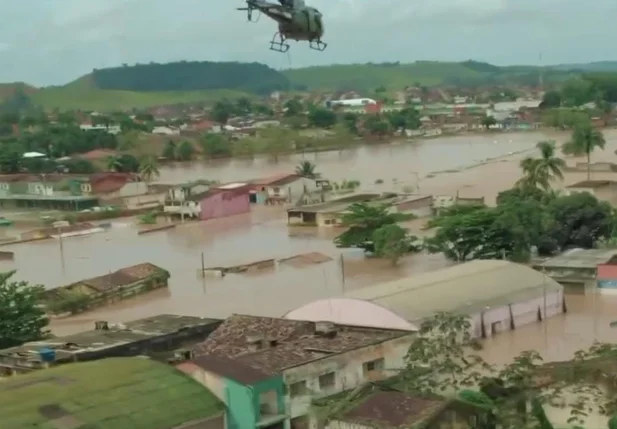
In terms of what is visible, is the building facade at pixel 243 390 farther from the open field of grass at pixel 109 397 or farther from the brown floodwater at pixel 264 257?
the brown floodwater at pixel 264 257

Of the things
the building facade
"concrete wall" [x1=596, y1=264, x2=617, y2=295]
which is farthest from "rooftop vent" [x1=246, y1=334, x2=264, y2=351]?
"concrete wall" [x1=596, y1=264, x2=617, y2=295]

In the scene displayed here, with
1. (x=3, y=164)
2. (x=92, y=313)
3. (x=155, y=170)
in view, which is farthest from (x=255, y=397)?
(x=3, y=164)

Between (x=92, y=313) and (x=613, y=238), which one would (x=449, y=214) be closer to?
(x=613, y=238)

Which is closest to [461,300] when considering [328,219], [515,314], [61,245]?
[515,314]

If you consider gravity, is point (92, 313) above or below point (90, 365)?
below

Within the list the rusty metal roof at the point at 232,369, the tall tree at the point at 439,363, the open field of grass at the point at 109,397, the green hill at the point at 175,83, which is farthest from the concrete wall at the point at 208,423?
the green hill at the point at 175,83

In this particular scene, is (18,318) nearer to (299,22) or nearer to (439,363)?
(439,363)
